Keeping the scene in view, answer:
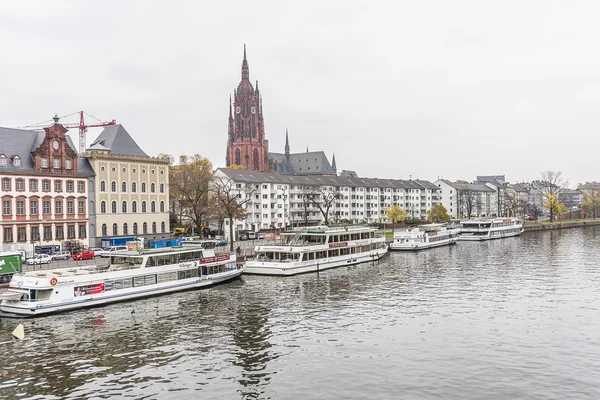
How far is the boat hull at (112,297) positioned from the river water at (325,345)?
3.11 feet

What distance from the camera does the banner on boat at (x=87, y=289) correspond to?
46469 millimetres

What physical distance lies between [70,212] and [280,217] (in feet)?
220

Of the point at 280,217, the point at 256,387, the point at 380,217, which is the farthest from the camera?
the point at 380,217

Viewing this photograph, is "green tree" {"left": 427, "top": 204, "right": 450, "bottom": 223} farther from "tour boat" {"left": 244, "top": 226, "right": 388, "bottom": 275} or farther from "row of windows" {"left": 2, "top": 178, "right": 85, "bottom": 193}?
"row of windows" {"left": 2, "top": 178, "right": 85, "bottom": 193}

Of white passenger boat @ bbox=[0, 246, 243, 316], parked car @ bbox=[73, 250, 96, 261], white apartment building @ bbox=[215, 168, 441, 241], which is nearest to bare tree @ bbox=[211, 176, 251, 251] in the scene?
white apartment building @ bbox=[215, 168, 441, 241]

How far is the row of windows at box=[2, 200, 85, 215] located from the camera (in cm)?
7594

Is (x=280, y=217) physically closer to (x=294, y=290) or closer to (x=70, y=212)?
(x=70, y=212)

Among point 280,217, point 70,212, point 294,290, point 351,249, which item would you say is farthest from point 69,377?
point 280,217

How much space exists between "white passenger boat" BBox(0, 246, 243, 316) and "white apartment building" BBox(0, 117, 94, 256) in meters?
30.6

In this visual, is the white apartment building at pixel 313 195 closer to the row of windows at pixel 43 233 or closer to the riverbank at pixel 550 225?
the row of windows at pixel 43 233

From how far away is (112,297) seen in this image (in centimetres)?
4869

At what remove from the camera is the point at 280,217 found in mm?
143375

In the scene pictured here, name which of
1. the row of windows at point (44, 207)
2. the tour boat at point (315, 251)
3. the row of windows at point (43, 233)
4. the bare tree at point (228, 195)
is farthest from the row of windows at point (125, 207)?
the tour boat at point (315, 251)

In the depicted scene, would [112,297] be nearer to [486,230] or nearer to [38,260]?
[38,260]
